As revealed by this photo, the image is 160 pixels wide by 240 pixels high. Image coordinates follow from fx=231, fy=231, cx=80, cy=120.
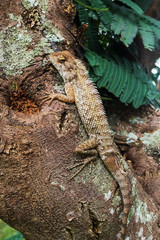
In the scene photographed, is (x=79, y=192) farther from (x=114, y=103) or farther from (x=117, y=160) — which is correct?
(x=114, y=103)

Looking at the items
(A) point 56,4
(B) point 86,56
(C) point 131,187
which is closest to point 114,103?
(B) point 86,56

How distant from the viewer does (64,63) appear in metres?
2.83

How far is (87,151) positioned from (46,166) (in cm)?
49

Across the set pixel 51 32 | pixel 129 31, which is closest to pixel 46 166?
pixel 51 32

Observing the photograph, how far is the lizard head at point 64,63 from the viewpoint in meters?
2.56

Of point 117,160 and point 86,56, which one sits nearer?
point 117,160

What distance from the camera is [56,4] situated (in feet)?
8.80

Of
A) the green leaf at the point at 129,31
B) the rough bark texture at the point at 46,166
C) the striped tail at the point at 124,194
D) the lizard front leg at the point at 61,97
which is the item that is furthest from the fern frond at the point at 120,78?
the striped tail at the point at 124,194

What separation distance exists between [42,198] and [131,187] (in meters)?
1.08

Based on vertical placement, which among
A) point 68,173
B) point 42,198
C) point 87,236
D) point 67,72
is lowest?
point 87,236

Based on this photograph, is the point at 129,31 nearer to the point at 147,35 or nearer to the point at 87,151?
the point at 147,35

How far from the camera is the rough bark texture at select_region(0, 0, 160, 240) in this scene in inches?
83.6

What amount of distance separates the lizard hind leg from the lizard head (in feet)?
2.75

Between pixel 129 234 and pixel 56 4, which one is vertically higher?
pixel 56 4
